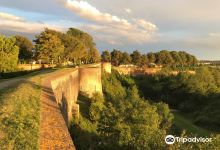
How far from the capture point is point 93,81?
41.2m

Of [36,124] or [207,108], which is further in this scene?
[207,108]

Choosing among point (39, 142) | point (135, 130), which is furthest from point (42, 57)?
point (39, 142)

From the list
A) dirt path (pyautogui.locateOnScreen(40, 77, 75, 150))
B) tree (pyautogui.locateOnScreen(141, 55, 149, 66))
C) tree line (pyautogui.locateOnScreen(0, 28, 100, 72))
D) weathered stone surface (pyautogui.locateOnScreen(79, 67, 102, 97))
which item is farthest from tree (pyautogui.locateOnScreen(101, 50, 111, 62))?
dirt path (pyautogui.locateOnScreen(40, 77, 75, 150))

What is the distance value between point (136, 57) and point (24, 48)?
190ft

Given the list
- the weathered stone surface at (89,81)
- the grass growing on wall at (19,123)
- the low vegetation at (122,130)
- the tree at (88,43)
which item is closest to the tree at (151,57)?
the tree at (88,43)

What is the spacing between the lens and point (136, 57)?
376ft

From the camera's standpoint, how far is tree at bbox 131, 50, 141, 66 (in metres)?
114

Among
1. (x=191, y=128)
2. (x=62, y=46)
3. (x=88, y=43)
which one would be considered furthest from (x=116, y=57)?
(x=191, y=128)

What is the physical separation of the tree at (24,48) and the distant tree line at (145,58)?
4512 cm

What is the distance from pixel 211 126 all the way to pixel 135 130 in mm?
27540

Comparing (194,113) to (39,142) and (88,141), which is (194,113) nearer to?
(88,141)

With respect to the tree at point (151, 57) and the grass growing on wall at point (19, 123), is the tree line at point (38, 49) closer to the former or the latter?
the grass growing on wall at point (19, 123)

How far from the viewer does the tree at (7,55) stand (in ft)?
132

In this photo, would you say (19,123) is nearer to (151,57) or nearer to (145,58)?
(145,58)
